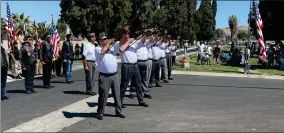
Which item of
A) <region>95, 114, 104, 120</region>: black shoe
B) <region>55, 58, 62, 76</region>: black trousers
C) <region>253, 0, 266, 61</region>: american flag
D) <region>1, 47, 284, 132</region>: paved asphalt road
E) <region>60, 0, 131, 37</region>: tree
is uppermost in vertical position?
<region>60, 0, 131, 37</region>: tree

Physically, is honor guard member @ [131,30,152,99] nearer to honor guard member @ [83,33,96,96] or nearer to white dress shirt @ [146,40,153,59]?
white dress shirt @ [146,40,153,59]

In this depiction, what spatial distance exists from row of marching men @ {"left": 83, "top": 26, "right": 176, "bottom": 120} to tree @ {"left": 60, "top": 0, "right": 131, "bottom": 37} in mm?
22024

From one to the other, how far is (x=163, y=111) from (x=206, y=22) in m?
77.3

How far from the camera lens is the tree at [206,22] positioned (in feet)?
275

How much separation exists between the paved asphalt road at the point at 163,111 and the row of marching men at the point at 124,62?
1.33ft

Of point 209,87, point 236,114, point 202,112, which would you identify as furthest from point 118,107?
point 209,87

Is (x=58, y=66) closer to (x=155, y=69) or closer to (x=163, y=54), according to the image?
(x=163, y=54)

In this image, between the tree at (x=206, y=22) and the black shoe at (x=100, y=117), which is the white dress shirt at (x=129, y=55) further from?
the tree at (x=206, y=22)

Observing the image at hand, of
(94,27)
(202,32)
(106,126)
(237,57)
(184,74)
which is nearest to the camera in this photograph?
(106,126)

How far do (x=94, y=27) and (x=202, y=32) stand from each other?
5206 centimetres

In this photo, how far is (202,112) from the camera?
9.93m

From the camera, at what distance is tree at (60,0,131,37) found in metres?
36.3

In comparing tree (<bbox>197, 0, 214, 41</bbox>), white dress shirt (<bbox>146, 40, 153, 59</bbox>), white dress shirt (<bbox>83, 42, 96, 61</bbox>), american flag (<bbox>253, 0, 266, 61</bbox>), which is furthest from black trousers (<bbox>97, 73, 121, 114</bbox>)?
tree (<bbox>197, 0, 214, 41</bbox>)

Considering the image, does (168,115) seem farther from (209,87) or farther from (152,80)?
(209,87)
